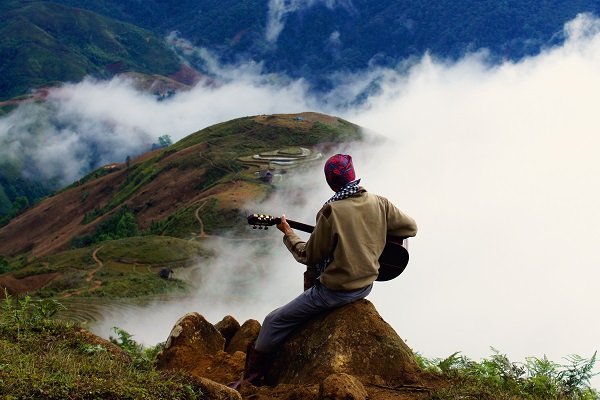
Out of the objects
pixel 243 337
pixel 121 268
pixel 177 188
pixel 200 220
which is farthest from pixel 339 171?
pixel 177 188

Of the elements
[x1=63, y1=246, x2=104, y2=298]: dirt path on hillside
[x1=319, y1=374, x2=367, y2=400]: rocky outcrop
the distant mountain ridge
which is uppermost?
the distant mountain ridge

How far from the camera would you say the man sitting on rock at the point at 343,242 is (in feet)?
23.9

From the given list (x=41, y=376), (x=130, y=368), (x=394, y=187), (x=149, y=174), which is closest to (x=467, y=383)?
(x=130, y=368)

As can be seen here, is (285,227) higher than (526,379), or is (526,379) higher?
(285,227)

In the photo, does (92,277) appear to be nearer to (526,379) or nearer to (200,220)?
(200,220)

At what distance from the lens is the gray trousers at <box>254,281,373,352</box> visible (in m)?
7.76

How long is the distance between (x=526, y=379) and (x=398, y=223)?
7.81 feet

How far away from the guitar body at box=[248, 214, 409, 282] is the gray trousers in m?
0.39

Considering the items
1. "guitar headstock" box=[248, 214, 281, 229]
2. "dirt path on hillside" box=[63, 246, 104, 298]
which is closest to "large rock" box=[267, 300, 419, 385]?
"guitar headstock" box=[248, 214, 281, 229]

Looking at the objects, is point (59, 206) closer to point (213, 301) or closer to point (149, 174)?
point (149, 174)

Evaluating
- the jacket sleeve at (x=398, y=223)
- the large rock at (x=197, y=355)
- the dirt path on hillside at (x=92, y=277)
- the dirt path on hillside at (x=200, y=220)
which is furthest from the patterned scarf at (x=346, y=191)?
the dirt path on hillside at (x=200, y=220)

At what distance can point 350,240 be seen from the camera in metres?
7.27

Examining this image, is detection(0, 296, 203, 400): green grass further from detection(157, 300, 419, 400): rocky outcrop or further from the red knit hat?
the red knit hat

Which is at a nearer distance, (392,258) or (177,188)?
(392,258)
